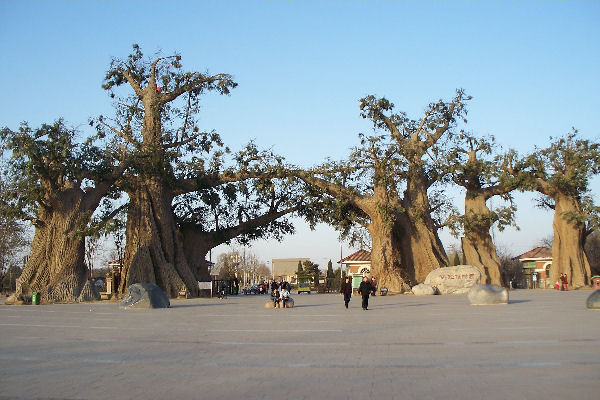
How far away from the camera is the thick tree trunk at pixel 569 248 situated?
5003 centimetres

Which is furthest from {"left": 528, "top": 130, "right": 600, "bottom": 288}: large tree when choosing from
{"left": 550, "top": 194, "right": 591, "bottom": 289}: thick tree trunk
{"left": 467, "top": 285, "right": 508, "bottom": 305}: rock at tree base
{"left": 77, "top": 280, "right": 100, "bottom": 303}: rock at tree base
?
{"left": 77, "top": 280, "right": 100, "bottom": 303}: rock at tree base

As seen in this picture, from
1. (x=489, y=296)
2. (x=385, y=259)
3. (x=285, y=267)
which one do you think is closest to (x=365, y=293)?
(x=489, y=296)

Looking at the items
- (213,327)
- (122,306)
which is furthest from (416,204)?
(213,327)

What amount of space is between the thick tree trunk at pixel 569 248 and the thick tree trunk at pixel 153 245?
2965cm

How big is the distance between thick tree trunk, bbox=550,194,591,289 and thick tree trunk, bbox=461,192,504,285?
5.22m

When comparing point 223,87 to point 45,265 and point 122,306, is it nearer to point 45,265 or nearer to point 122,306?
point 45,265

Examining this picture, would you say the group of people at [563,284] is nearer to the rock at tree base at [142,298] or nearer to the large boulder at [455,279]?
the large boulder at [455,279]

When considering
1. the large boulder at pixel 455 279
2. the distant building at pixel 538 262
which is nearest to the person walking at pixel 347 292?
the large boulder at pixel 455 279

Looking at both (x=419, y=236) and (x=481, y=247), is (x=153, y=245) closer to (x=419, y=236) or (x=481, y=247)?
(x=419, y=236)

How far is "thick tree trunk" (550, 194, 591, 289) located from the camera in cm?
5003

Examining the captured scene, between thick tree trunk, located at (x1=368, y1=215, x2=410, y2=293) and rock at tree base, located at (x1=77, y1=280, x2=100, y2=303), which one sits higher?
thick tree trunk, located at (x1=368, y1=215, x2=410, y2=293)

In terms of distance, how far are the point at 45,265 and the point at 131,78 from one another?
16160mm

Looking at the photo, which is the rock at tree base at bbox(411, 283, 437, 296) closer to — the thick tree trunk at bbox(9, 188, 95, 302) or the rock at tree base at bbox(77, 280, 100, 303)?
the rock at tree base at bbox(77, 280, 100, 303)

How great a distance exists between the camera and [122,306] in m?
28.2
